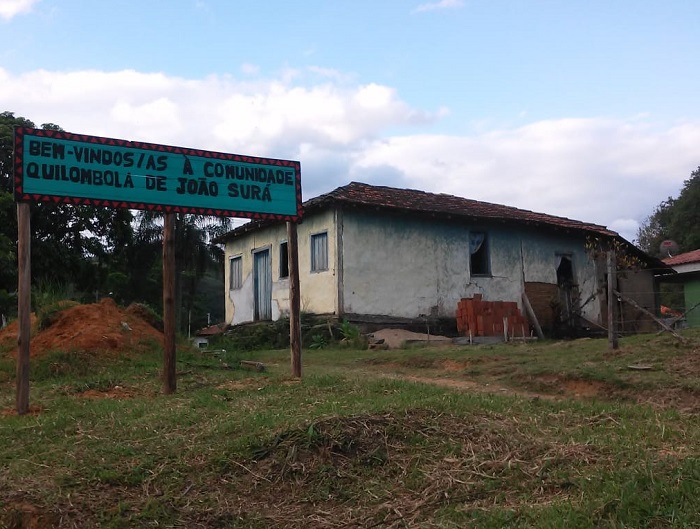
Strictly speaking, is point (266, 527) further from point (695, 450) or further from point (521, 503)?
point (695, 450)

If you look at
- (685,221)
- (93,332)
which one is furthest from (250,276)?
(685,221)

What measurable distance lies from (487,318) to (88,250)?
14.4 m

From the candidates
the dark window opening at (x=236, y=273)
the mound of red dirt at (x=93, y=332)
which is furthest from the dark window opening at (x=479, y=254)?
the mound of red dirt at (x=93, y=332)

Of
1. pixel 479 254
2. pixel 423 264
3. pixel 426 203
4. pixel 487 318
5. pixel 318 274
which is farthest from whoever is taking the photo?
Result: pixel 479 254

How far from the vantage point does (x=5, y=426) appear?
252 inches

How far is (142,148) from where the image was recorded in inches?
309

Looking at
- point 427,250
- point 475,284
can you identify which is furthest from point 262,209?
point 475,284

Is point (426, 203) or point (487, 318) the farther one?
point (426, 203)

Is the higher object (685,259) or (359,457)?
(685,259)

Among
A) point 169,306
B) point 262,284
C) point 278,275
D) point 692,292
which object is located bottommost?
point 169,306

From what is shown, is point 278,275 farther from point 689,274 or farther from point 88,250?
point 689,274

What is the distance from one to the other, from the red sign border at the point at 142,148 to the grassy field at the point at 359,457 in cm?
211

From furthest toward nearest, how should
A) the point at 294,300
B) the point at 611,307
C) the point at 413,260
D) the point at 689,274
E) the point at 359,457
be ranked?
1. the point at 689,274
2. the point at 413,260
3. the point at 611,307
4. the point at 294,300
5. the point at 359,457

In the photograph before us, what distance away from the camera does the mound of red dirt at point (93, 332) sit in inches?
419
